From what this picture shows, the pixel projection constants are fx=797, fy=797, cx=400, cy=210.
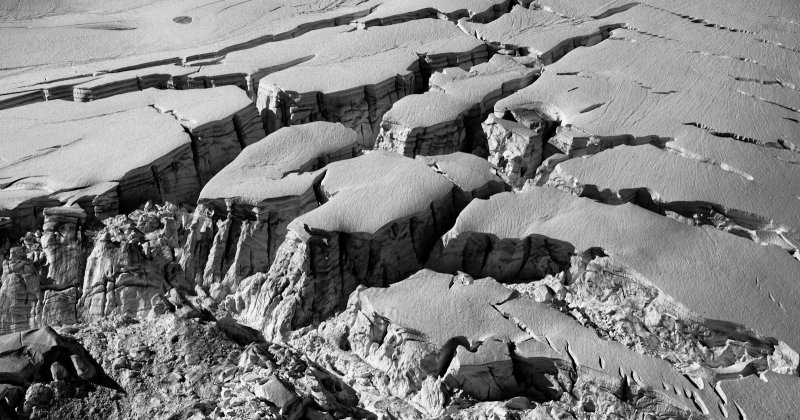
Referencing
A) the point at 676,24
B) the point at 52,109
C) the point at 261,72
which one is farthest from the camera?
the point at 676,24

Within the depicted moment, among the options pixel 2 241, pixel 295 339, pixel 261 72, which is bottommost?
pixel 295 339

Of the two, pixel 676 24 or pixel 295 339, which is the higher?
pixel 676 24

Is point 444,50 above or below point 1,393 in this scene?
above

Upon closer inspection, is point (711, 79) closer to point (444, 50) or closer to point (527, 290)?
point (444, 50)

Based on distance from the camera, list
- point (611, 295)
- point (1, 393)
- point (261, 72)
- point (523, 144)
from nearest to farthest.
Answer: point (1, 393) → point (611, 295) → point (523, 144) → point (261, 72)

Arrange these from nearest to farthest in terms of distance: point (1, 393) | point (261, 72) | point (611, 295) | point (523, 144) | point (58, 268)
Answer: point (1, 393)
point (611, 295)
point (58, 268)
point (523, 144)
point (261, 72)

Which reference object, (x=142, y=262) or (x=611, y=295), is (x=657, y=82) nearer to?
(x=611, y=295)

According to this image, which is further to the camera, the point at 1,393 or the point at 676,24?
the point at 676,24

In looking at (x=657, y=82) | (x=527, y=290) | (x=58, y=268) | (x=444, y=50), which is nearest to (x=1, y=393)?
(x=58, y=268)

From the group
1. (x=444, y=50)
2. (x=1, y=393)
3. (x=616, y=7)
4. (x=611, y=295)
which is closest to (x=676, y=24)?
(x=616, y=7)
